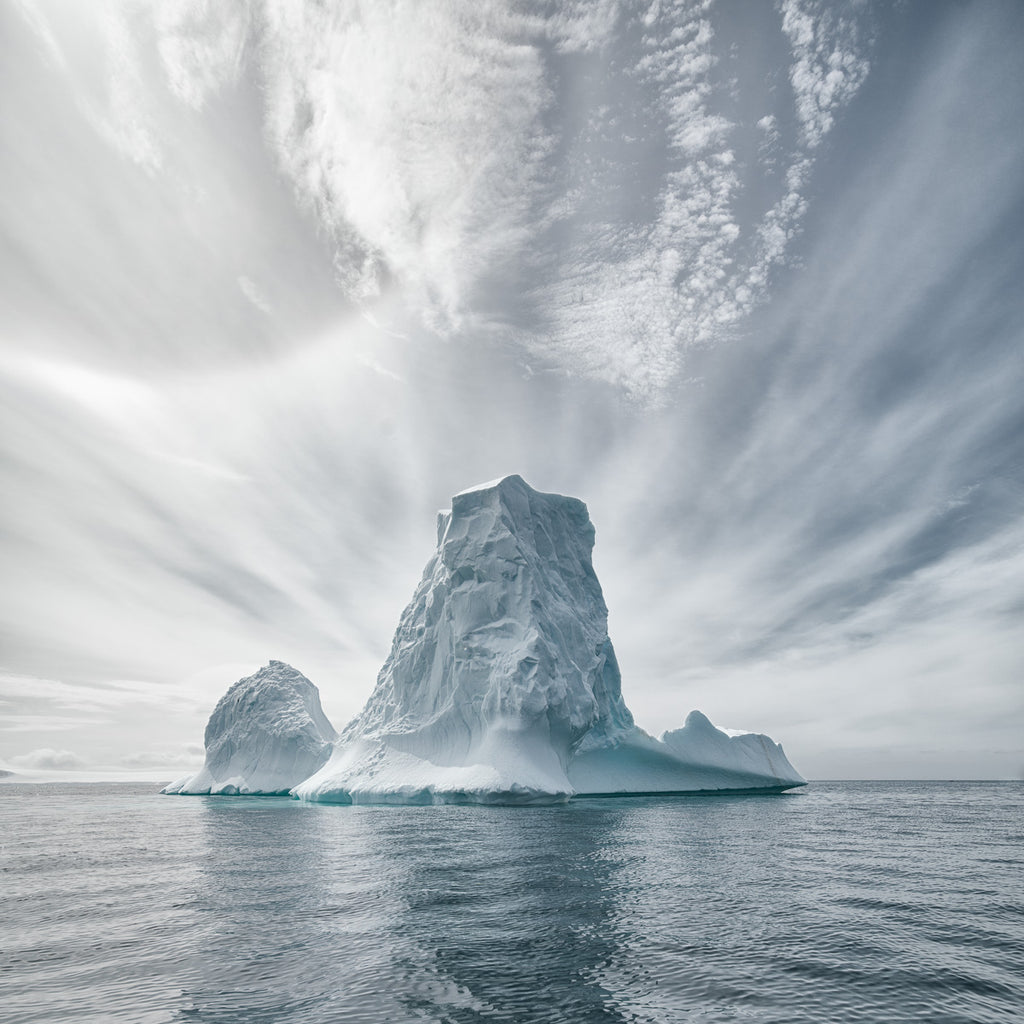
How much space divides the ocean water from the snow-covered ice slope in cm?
1578

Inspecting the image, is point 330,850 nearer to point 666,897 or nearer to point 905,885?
point 666,897

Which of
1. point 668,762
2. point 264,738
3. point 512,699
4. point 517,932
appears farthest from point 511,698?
point 264,738

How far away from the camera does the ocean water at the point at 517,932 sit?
6.25 meters

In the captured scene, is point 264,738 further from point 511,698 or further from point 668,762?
point 668,762

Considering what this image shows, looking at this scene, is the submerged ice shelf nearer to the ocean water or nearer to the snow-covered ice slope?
the snow-covered ice slope

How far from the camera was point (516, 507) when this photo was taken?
1638 inches

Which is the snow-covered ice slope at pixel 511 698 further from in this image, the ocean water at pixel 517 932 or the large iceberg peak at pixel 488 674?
the ocean water at pixel 517 932

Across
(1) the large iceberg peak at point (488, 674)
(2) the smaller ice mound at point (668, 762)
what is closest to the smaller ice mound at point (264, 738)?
(1) the large iceberg peak at point (488, 674)

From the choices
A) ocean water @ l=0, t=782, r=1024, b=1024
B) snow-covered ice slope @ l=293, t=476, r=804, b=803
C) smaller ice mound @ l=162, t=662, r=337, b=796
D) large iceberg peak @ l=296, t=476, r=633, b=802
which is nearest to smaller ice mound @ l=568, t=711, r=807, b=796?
snow-covered ice slope @ l=293, t=476, r=804, b=803

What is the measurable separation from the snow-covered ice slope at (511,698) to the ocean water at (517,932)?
15.8 metres

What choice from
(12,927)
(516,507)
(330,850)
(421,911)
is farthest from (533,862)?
(516,507)

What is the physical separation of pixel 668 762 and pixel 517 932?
3640 cm

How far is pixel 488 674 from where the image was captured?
35.8 meters

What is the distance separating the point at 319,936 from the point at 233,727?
5207 centimetres
